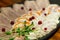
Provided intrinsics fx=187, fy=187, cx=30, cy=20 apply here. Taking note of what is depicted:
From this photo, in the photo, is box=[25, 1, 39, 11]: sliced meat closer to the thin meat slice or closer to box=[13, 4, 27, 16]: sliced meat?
box=[13, 4, 27, 16]: sliced meat

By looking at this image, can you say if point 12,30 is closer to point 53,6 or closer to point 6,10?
point 6,10

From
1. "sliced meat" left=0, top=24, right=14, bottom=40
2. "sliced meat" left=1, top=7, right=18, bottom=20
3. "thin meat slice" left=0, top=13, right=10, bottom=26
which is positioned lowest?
"sliced meat" left=0, top=24, right=14, bottom=40

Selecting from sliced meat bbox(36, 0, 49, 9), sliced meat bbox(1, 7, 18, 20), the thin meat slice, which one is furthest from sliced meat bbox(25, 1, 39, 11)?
the thin meat slice

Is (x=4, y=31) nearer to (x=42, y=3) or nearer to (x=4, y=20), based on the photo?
(x=4, y=20)

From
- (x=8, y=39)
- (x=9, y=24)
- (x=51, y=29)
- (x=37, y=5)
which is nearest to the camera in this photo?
(x=8, y=39)

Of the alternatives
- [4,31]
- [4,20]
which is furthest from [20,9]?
[4,31]

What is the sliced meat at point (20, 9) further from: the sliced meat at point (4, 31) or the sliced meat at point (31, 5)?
the sliced meat at point (4, 31)

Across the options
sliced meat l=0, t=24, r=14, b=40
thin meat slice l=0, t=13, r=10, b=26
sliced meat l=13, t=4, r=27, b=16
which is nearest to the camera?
sliced meat l=0, t=24, r=14, b=40

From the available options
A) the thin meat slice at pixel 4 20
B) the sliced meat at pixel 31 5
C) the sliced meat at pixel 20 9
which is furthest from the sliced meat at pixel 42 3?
the thin meat slice at pixel 4 20

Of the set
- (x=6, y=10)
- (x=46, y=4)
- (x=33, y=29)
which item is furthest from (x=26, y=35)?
(x=46, y=4)
